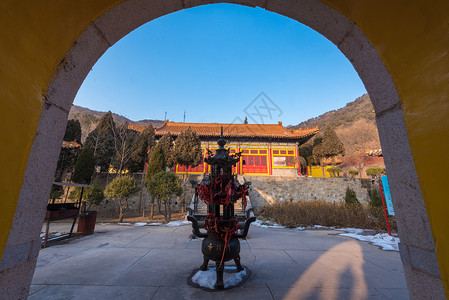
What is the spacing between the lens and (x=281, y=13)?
1.91m

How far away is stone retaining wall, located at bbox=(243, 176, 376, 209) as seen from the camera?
1544 centimetres

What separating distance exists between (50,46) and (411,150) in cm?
294

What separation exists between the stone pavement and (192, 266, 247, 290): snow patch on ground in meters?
0.12

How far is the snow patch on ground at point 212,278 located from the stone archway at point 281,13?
76.4 inches

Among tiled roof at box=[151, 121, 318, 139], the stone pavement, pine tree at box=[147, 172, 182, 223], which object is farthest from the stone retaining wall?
the stone pavement

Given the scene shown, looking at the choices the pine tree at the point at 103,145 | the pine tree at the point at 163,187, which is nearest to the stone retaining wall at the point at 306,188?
the pine tree at the point at 163,187

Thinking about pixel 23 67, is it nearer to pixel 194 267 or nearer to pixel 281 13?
pixel 281 13

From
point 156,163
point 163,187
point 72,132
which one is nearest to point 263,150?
point 156,163

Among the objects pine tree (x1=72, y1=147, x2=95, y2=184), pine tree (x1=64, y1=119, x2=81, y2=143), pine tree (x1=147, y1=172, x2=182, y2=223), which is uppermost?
pine tree (x1=64, y1=119, x2=81, y2=143)

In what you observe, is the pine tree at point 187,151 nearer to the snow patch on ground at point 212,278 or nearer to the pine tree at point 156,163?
the pine tree at point 156,163

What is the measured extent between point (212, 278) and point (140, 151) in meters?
16.4

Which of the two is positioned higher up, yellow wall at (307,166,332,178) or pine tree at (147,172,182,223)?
yellow wall at (307,166,332,178)

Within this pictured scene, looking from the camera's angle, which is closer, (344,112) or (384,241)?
(384,241)

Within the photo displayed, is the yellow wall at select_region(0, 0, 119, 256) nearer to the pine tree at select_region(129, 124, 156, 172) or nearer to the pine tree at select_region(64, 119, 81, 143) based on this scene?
the pine tree at select_region(129, 124, 156, 172)
